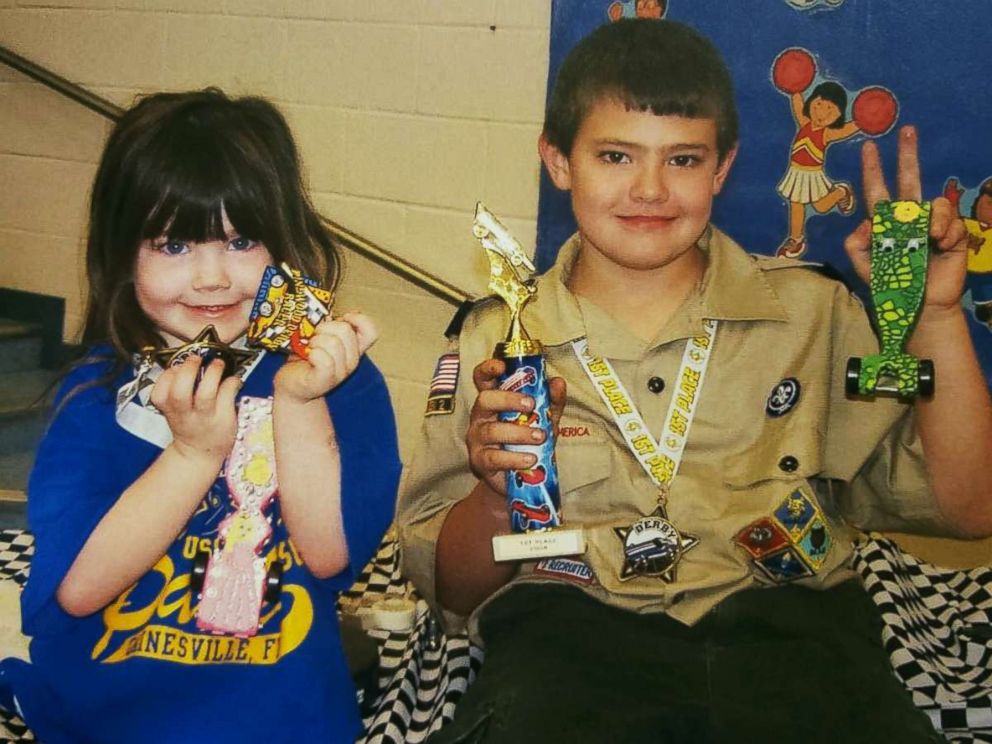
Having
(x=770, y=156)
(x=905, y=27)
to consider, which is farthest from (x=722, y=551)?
(x=905, y=27)

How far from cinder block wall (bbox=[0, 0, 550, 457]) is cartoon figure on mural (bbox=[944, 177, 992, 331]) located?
2.80 feet

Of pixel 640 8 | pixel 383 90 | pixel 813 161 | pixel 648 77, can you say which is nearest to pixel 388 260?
pixel 383 90

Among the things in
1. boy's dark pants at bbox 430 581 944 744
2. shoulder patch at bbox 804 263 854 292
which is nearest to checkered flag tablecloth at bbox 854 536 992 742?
boy's dark pants at bbox 430 581 944 744

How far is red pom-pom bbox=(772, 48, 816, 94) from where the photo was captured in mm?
2182

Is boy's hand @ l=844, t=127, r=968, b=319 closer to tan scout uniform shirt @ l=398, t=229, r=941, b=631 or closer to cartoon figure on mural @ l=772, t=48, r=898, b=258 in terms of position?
tan scout uniform shirt @ l=398, t=229, r=941, b=631

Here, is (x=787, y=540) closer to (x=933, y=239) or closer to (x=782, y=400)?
(x=782, y=400)

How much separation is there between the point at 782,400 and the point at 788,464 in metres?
0.09

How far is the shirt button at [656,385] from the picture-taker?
153cm

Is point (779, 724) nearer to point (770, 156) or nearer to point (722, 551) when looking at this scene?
point (722, 551)

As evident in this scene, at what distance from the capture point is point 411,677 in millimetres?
1761

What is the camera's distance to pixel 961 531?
152cm

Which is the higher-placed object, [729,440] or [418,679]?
[729,440]

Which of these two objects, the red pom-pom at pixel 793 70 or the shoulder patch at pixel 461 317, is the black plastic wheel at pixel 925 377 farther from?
the red pom-pom at pixel 793 70

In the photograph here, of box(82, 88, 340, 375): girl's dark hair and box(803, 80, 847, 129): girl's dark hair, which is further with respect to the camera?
box(803, 80, 847, 129): girl's dark hair
